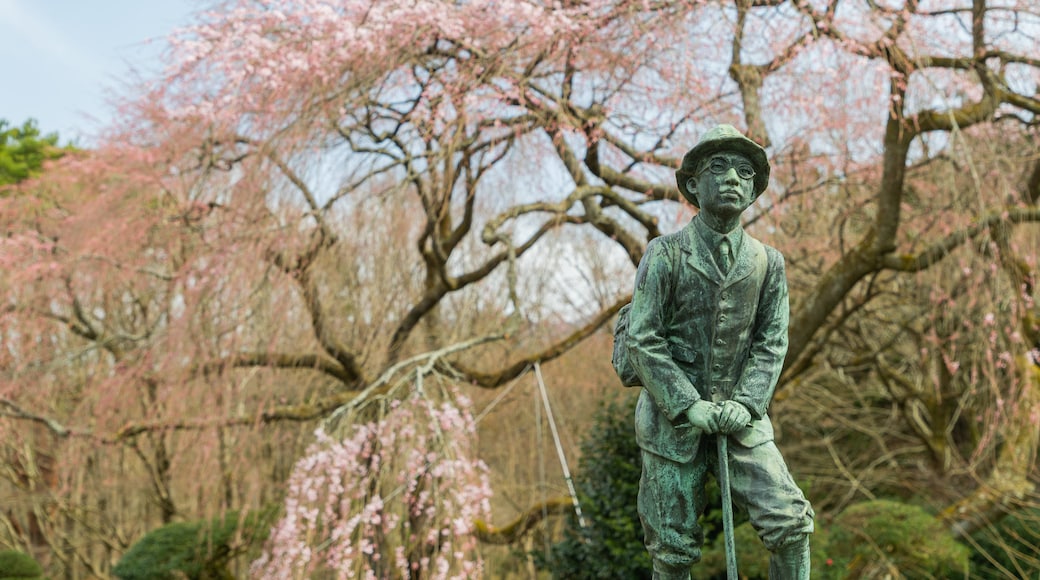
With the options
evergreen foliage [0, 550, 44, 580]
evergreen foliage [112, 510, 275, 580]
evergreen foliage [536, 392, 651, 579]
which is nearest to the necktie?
evergreen foliage [536, 392, 651, 579]

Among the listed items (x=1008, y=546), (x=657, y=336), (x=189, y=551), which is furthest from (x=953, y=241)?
(x=189, y=551)

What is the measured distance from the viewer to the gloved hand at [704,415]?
84.2 inches

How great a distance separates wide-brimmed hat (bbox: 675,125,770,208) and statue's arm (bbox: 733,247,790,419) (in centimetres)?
22

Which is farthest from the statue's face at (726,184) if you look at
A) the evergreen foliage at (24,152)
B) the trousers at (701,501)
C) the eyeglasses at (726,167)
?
the evergreen foliage at (24,152)

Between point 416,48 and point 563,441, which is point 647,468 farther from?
point 563,441

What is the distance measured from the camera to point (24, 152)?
1144 cm

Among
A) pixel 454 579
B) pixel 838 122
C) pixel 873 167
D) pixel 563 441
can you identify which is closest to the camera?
pixel 454 579

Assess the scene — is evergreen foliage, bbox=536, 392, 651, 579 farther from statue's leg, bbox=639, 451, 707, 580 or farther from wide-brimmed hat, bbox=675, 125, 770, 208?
wide-brimmed hat, bbox=675, 125, 770, 208

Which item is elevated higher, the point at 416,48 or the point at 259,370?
the point at 416,48

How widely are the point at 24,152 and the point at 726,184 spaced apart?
455 inches

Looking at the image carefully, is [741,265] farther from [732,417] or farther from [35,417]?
[35,417]

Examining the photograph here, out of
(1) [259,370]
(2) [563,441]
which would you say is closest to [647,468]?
(1) [259,370]

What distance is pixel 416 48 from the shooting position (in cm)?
549

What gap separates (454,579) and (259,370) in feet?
7.49
